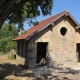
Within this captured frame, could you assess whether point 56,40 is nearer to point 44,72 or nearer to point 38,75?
point 44,72

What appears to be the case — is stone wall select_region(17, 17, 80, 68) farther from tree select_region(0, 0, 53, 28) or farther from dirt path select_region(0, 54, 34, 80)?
tree select_region(0, 0, 53, 28)

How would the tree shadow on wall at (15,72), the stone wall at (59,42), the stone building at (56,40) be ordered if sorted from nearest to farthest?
the tree shadow on wall at (15,72) → the stone building at (56,40) → the stone wall at (59,42)

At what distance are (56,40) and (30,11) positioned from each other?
21.0 feet

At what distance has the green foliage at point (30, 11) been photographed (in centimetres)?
1526

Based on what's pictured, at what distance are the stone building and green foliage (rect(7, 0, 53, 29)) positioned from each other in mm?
3471

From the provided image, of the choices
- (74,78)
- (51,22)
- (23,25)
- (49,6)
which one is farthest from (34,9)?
(74,78)

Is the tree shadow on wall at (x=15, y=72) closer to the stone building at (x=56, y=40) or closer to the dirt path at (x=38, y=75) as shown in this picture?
the dirt path at (x=38, y=75)

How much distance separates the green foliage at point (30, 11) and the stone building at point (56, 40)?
3471mm

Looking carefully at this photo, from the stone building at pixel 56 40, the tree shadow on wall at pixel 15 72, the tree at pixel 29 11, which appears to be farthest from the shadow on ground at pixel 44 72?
the tree at pixel 29 11

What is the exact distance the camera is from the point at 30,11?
16125 millimetres

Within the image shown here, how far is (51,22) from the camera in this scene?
810 inches

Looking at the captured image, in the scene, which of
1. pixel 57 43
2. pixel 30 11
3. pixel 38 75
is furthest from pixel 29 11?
pixel 57 43

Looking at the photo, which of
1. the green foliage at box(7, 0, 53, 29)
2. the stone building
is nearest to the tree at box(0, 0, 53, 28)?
the green foliage at box(7, 0, 53, 29)

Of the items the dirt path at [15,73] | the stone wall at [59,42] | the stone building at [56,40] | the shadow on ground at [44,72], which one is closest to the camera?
the dirt path at [15,73]
